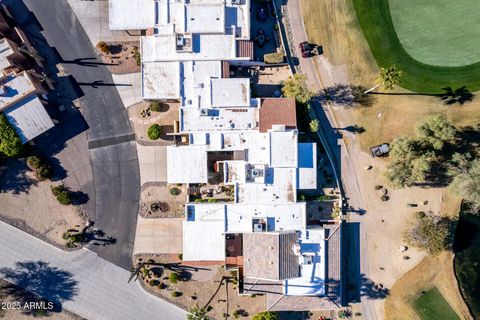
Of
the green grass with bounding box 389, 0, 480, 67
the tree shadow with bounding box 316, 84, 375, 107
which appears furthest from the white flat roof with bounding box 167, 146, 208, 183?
the green grass with bounding box 389, 0, 480, 67

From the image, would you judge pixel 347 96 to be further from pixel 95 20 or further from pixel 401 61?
pixel 95 20

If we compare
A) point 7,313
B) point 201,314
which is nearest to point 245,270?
point 201,314

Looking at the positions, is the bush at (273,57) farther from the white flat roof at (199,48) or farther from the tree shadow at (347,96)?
the tree shadow at (347,96)

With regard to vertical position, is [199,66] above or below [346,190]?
above

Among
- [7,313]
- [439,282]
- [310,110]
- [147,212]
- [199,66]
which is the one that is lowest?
[7,313]

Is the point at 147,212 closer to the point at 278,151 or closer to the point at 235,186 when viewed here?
the point at 235,186
